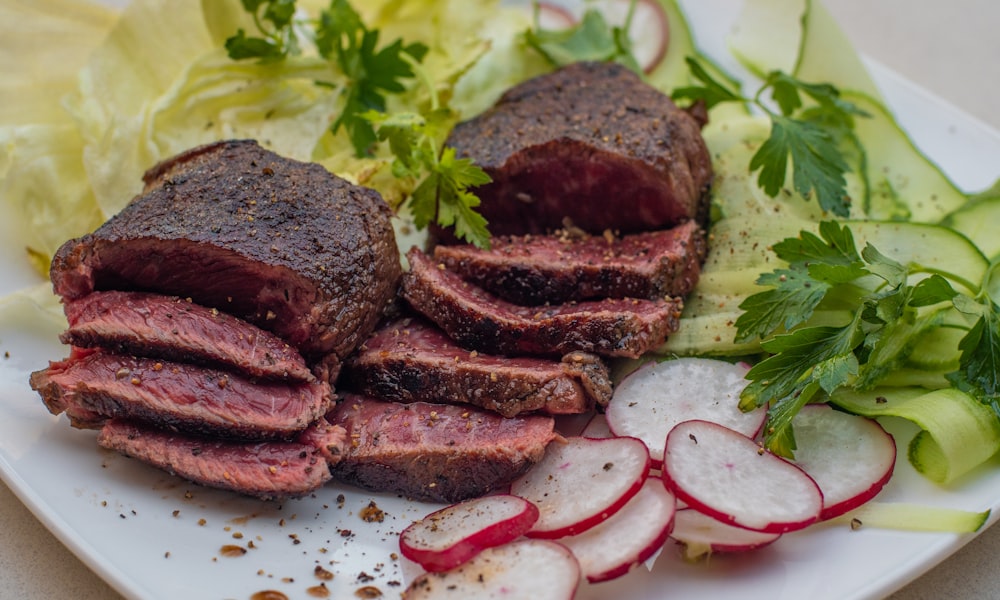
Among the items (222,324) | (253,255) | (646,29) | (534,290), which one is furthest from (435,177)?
(646,29)

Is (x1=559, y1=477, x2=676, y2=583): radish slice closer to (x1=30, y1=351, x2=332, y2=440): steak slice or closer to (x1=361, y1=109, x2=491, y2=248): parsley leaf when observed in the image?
(x1=30, y1=351, x2=332, y2=440): steak slice

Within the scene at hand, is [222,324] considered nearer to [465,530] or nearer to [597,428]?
[465,530]

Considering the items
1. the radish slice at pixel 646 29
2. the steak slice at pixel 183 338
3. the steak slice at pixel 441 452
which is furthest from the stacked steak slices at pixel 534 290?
the radish slice at pixel 646 29

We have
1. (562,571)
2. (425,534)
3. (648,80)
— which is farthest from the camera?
(648,80)

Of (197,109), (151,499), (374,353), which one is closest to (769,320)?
(374,353)

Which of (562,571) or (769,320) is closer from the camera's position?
(562,571)

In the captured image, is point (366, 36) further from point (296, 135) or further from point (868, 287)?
point (868, 287)
